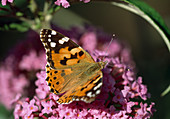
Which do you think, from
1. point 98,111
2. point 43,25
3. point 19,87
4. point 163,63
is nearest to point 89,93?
point 98,111

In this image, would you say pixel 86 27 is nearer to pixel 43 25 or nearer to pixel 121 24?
pixel 43 25

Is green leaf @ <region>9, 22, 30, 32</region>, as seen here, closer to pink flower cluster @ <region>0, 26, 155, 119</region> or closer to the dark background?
pink flower cluster @ <region>0, 26, 155, 119</region>

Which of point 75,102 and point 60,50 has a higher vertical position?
point 60,50

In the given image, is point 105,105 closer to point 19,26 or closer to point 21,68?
point 19,26

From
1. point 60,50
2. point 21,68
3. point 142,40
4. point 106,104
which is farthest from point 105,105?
point 142,40

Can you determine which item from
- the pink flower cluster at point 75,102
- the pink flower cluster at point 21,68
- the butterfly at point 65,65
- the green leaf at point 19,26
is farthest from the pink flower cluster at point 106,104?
the pink flower cluster at point 21,68

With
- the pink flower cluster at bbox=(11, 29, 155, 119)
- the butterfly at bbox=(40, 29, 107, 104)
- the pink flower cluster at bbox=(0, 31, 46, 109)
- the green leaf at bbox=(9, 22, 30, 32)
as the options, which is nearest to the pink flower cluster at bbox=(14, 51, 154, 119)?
the pink flower cluster at bbox=(11, 29, 155, 119)

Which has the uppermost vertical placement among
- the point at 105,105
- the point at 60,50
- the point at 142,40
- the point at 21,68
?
the point at 142,40
